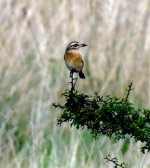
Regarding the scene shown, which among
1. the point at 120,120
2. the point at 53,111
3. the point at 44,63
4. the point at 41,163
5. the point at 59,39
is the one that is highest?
the point at 59,39

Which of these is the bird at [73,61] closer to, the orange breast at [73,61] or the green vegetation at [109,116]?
the orange breast at [73,61]

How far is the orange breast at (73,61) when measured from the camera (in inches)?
92.4

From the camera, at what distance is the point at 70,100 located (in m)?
2.01

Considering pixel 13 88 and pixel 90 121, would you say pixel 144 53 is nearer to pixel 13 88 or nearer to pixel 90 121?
pixel 13 88

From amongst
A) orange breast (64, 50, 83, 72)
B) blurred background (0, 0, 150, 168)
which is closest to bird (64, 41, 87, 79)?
orange breast (64, 50, 83, 72)

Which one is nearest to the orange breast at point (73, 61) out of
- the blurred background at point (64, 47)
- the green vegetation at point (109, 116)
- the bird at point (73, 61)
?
the bird at point (73, 61)

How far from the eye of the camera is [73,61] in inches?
93.0

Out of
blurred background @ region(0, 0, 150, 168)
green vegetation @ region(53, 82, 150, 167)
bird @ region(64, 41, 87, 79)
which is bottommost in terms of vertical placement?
green vegetation @ region(53, 82, 150, 167)

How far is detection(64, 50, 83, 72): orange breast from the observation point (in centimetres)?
235

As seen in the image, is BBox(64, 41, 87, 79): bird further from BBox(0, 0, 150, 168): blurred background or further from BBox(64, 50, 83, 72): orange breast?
BBox(0, 0, 150, 168): blurred background

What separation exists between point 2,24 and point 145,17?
1313 millimetres

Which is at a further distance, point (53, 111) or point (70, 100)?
point (53, 111)

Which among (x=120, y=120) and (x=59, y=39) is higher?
(x=59, y=39)

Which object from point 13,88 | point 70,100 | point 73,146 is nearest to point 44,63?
point 13,88
